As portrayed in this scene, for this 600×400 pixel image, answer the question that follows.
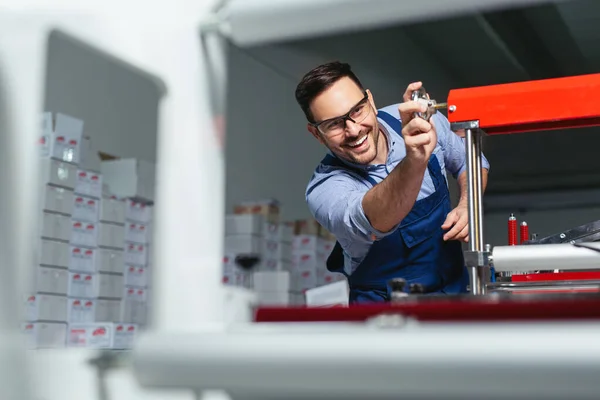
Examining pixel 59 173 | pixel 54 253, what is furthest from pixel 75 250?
pixel 59 173

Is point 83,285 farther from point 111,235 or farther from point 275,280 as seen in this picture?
point 275,280

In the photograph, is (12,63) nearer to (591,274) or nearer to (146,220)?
(591,274)

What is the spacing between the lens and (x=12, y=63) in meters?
0.50

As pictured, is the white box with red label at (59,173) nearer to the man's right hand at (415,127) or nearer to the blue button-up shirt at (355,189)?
the blue button-up shirt at (355,189)

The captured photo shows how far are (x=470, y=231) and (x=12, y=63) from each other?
29.7 inches

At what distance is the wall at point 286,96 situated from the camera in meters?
6.00

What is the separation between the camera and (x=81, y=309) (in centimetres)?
400

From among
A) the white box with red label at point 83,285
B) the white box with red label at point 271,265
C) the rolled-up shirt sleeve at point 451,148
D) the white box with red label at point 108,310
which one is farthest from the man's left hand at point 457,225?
the white box with red label at point 271,265

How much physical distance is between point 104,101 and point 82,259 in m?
1.93

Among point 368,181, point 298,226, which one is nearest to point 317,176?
point 368,181

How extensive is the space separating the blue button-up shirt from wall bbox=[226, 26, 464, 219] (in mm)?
3758

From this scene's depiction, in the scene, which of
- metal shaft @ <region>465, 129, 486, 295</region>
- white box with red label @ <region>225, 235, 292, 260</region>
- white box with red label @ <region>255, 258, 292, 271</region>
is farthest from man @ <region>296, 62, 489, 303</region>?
white box with red label @ <region>255, 258, 292, 271</region>

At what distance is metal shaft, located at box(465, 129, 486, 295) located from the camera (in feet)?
3.49

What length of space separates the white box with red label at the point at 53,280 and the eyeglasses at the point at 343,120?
7.65 feet
